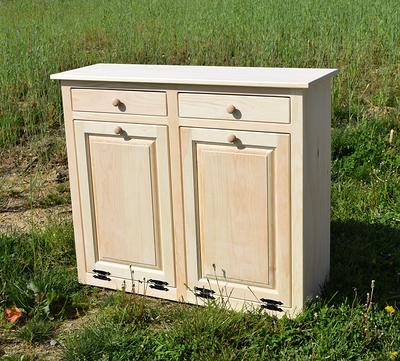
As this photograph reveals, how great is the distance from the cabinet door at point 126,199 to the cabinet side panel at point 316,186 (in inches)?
28.8

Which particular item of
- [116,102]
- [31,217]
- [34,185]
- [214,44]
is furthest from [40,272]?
[214,44]

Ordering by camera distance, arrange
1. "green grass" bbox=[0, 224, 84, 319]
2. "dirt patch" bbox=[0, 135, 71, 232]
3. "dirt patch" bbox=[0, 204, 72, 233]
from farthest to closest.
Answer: "dirt patch" bbox=[0, 135, 71, 232] → "dirt patch" bbox=[0, 204, 72, 233] → "green grass" bbox=[0, 224, 84, 319]

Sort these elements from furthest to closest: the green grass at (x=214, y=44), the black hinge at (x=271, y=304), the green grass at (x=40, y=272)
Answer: the green grass at (x=214, y=44) < the green grass at (x=40, y=272) < the black hinge at (x=271, y=304)

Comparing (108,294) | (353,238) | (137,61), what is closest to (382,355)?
(353,238)

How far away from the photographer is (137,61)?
7855mm

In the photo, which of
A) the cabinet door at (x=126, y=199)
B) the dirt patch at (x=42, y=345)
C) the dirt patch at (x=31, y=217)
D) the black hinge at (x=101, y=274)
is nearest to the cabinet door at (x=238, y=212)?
the cabinet door at (x=126, y=199)

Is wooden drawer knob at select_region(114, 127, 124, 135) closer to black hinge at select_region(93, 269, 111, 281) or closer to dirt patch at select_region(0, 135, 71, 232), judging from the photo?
black hinge at select_region(93, 269, 111, 281)

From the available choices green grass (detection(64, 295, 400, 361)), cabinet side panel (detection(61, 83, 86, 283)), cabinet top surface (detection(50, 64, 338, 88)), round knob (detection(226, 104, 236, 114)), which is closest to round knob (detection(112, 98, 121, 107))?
cabinet top surface (detection(50, 64, 338, 88))

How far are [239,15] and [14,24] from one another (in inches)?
124

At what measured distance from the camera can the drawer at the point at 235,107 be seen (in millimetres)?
3258

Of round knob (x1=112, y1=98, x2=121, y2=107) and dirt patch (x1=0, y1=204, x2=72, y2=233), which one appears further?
dirt patch (x1=0, y1=204, x2=72, y2=233)

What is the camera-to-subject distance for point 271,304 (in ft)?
11.6

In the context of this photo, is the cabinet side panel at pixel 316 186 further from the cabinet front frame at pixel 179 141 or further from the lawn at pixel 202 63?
the lawn at pixel 202 63

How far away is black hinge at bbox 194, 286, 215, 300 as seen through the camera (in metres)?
3.71
